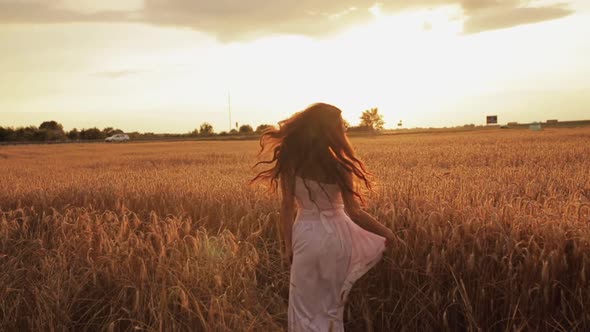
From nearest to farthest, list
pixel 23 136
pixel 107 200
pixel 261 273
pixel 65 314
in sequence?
pixel 65 314 < pixel 261 273 < pixel 107 200 < pixel 23 136

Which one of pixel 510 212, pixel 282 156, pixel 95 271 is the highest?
pixel 282 156

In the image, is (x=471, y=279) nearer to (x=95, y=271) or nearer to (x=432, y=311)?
(x=432, y=311)

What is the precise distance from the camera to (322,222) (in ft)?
9.91

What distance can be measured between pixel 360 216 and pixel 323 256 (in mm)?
342

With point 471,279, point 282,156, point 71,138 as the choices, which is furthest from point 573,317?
point 71,138

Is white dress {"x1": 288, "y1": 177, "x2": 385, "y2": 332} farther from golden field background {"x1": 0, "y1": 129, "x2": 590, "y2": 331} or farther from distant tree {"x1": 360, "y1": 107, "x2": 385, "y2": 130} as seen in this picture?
distant tree {"x1": 360, "y1": 107, "x2": 385, "y2": 130}

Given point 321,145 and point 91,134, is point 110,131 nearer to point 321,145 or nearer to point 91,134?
point 91,134

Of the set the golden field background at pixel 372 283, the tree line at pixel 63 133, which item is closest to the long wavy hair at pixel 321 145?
the golden field background at pixel 372 283

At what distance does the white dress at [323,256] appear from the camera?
3.01 m

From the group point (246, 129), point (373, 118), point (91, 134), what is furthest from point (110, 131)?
point (373, 118)

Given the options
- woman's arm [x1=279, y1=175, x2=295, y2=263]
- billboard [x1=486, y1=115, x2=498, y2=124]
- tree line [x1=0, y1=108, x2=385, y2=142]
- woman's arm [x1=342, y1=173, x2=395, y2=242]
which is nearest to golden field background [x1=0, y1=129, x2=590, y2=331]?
woman's arm [x1=342, y1=173, x2=395, y2=242]

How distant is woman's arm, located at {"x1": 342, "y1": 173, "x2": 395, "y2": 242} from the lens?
3053 mm

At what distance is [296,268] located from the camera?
10.0ft

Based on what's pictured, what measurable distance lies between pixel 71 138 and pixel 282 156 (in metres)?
78.6
